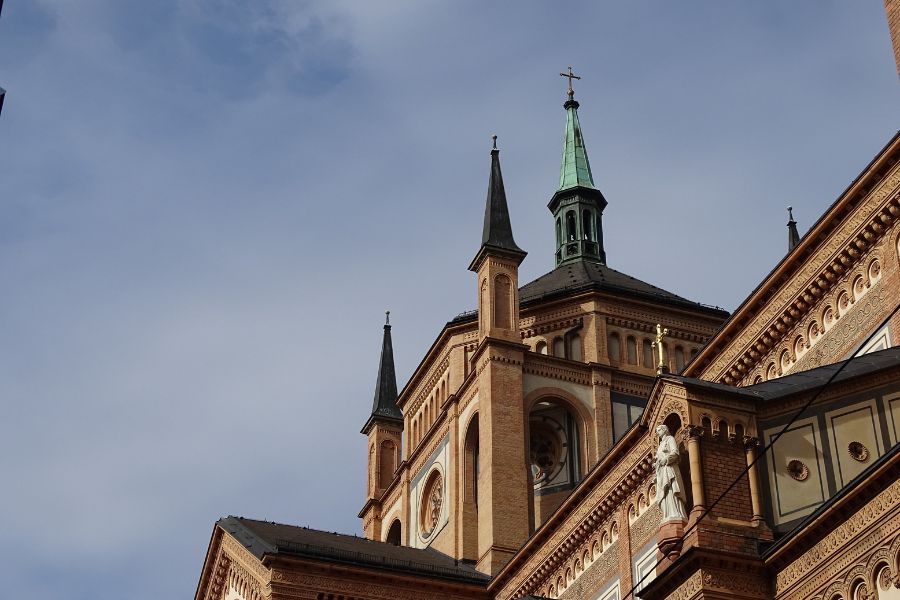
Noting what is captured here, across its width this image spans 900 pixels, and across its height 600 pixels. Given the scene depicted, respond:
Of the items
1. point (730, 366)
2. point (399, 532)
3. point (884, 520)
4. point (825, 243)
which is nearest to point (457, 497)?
point (399, 532)

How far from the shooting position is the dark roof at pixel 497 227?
146 feet

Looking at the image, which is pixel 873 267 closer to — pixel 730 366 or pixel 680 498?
pixel 730 366

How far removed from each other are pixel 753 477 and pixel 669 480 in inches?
50.0

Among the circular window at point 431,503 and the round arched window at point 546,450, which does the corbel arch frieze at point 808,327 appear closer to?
the round arched window at point 546,450

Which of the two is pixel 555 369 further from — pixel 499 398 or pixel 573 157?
pixel 573 157

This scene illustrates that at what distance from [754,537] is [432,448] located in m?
26.7

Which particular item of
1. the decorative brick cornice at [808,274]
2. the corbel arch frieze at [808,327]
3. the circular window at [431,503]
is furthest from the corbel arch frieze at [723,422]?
the circular window at [431,503]

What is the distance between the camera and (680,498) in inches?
855

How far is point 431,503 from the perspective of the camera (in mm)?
46844

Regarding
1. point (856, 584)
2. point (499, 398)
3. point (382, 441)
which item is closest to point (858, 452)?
point (856, 584)

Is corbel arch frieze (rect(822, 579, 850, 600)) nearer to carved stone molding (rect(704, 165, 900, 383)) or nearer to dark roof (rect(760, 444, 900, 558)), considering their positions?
dark roof (rect(760, 444, 900, 558))

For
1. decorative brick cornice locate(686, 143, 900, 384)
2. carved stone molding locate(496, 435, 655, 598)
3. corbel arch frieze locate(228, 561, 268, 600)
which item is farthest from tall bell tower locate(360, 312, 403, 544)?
decorative brick cornice locate(686, 143, 900, 384)

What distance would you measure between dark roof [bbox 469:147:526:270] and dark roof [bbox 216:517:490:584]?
9.54 metres

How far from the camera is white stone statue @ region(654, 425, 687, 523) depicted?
2167 cm
